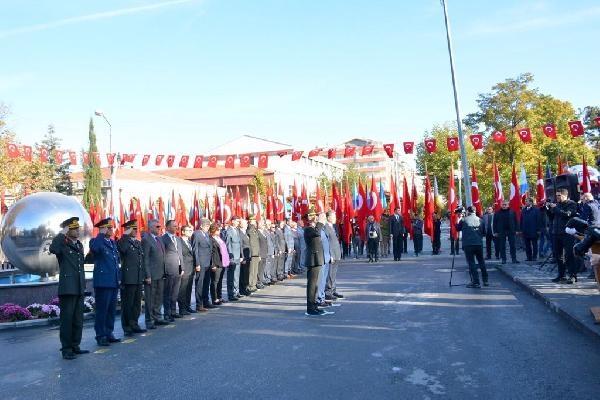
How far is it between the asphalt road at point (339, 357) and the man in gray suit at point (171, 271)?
541 mm

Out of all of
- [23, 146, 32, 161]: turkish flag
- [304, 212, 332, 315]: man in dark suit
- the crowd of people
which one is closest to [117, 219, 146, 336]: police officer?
the crowd of people

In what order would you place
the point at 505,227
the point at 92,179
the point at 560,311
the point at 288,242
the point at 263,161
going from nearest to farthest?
1. the point at 560,311
2. the point at 505,227
3. the point at 288,242
4. the point at 263,161
5. the point at 92,179

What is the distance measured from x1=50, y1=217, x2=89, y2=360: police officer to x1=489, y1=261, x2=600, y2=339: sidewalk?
7.15 metres

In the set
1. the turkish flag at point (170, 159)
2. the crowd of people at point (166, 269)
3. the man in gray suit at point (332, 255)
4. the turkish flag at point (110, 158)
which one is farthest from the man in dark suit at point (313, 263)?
the turkish flag at point (110, 158)

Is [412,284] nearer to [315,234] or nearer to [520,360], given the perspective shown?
[315,234]

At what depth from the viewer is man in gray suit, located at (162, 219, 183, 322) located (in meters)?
11.2

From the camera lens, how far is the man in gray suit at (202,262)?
1231 centimetres

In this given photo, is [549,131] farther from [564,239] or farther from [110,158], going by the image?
[110,158]

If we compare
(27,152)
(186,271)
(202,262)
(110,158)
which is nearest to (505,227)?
(202,262)

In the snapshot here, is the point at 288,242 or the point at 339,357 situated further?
the point at 288,242

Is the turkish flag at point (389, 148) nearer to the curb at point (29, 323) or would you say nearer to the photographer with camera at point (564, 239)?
the photographer with camera at point (564, 239)

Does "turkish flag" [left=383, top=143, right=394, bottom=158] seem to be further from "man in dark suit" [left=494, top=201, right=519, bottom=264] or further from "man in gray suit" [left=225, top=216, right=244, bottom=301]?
"man in gray suit" [left=225, top=216, right=244, bottom=301]

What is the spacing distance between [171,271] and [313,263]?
9.03 feet

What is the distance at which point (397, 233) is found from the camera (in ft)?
77.9
